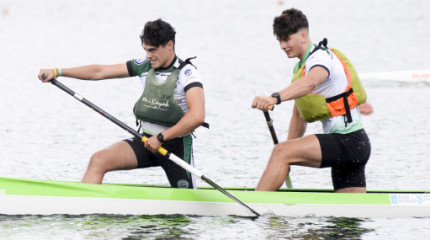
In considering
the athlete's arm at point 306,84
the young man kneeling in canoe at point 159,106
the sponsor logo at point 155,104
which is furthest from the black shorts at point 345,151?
the sponsor logo at point 155,104

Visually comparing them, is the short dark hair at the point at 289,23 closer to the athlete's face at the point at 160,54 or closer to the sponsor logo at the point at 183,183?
the athlete's face at the point at 160,54

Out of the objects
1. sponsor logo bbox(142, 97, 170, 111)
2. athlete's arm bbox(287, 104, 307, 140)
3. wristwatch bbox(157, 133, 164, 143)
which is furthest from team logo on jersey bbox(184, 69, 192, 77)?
athlete's arm bbox(287, 104, 307, 140)

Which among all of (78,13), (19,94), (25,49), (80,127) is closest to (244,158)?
(80,127)

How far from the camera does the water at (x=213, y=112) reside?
8.40 metres

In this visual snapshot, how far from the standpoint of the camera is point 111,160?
26.3 feet

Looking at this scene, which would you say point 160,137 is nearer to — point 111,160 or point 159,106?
point 159,106

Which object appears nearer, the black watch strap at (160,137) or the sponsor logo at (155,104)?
the black watch strap at (160,137)

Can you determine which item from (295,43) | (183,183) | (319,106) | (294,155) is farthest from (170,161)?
(295,43)

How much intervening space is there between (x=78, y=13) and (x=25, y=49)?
1630 cm

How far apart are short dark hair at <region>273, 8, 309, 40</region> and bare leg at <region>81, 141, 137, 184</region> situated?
1565 mm

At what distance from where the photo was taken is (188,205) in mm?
8312

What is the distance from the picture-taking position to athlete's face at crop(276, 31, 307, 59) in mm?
7891

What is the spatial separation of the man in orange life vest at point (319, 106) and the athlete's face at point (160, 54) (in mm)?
870

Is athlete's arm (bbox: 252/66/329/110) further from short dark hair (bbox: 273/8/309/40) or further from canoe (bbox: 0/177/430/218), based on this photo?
canoe (bbox: 0/177/430/218)
